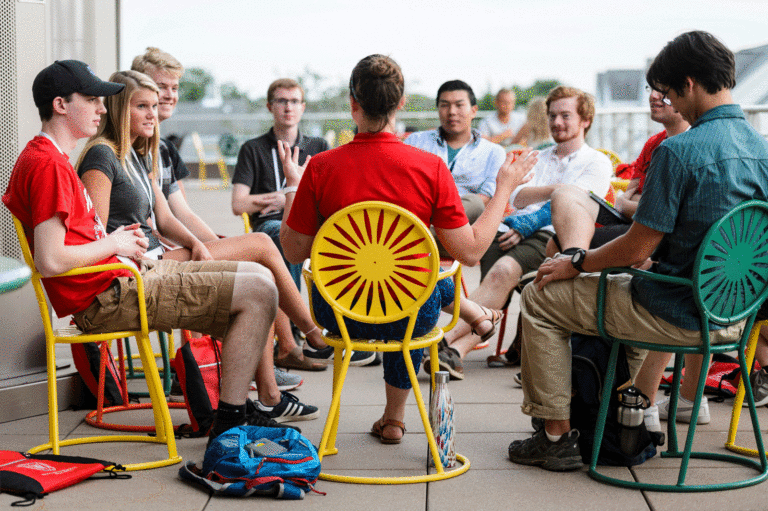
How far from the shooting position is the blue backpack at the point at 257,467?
2.60m

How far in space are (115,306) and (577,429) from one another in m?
1.74

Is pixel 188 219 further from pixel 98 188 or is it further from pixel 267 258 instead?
pixel 98 188

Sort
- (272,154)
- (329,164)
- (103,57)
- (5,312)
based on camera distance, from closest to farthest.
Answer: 1. (329,164)
2. (5,312)
3. (103,57)
4. (272,154)

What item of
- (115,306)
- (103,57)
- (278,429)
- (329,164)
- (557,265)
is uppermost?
(103,57)

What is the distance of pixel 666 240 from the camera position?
2.63 metres

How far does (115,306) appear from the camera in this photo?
2.95m

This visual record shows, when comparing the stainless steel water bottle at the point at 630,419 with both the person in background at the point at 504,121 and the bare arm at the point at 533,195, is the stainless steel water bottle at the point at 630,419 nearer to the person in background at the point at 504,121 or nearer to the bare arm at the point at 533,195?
the bare arm at the point at 533,195

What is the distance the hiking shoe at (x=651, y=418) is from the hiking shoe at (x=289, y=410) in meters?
1.40

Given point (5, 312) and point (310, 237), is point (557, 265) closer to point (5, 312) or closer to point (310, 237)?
point (310, 237)

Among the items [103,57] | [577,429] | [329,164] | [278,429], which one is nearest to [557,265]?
[577,429]

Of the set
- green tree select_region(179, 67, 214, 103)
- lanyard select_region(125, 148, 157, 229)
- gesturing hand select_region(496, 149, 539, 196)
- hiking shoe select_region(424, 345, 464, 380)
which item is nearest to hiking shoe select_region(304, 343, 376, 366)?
hiking shoe select_region(424, 345, 464, 380)

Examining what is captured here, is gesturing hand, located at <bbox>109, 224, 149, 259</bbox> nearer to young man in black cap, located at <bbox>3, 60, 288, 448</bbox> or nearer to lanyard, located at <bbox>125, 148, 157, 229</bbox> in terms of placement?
young man in black cap, located at <bbox>3, 60, 288, 448</bbox>

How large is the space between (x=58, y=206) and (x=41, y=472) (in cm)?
90

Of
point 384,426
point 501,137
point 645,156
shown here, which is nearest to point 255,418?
point 384,426
